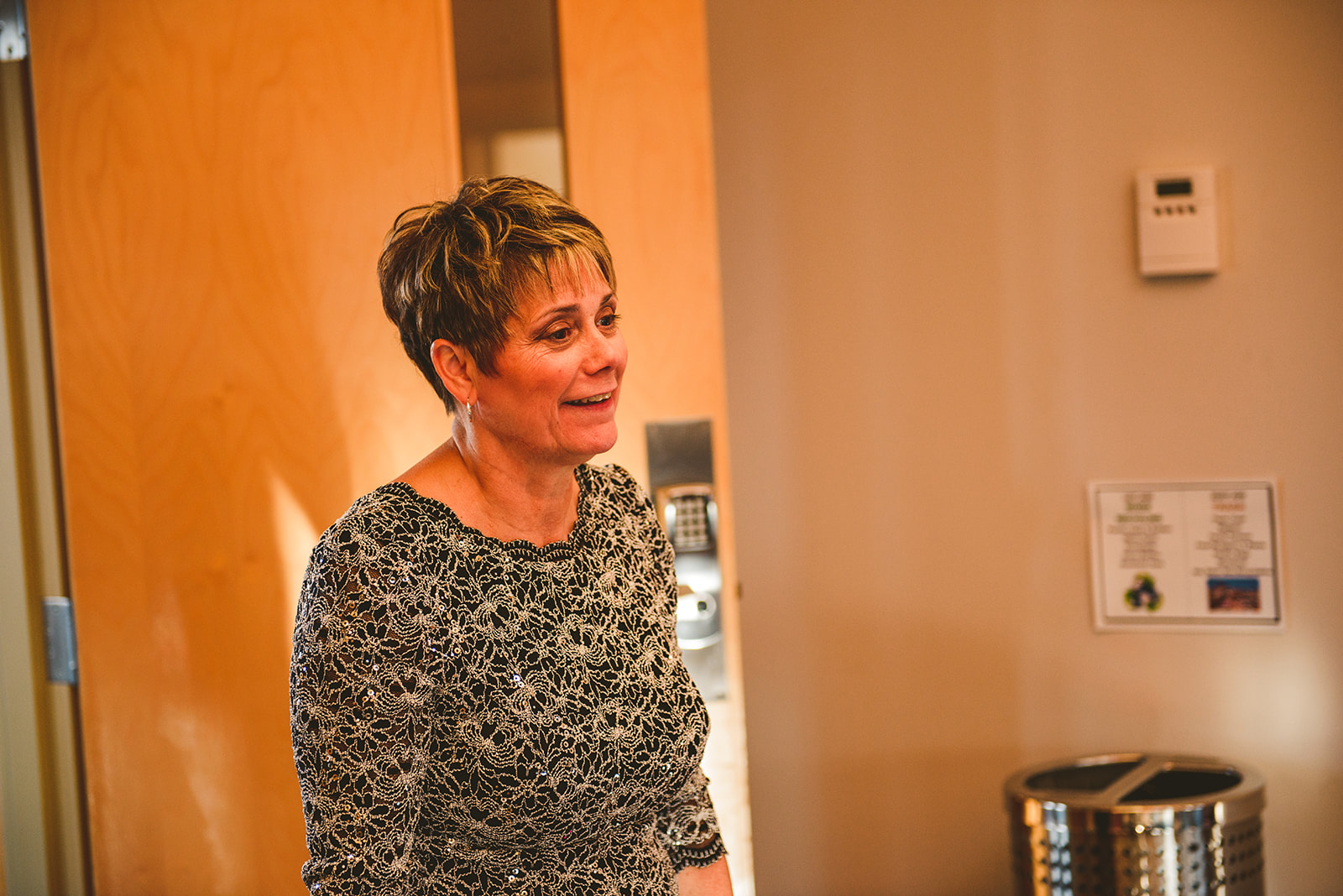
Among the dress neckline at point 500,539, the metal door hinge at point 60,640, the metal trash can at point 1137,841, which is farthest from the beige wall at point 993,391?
the metal door hinge at point 60,640

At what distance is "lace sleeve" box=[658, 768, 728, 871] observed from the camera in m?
1.33

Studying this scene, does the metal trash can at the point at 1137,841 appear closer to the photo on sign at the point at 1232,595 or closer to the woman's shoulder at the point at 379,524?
the photo on sign at the point at 1232,595

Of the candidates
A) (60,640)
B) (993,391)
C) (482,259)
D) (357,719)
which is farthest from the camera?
(993,391)

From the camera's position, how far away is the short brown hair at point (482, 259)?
3.79 feet

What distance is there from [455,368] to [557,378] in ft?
0.38

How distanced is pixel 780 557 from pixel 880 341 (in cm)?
52

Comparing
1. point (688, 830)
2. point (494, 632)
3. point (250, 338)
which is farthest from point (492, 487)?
point (250, 338)

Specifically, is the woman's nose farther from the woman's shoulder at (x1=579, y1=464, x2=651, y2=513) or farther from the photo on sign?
the photo on sign

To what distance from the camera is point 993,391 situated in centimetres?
238

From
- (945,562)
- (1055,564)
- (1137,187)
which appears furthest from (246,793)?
(1137,187)

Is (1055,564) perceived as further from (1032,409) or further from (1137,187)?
(1137,187)

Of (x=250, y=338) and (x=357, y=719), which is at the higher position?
(x=250, y=338)

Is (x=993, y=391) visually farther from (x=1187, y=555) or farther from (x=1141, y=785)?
(x=1141, y=785)

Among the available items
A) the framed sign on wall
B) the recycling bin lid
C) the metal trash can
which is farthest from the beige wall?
the metal trash can
